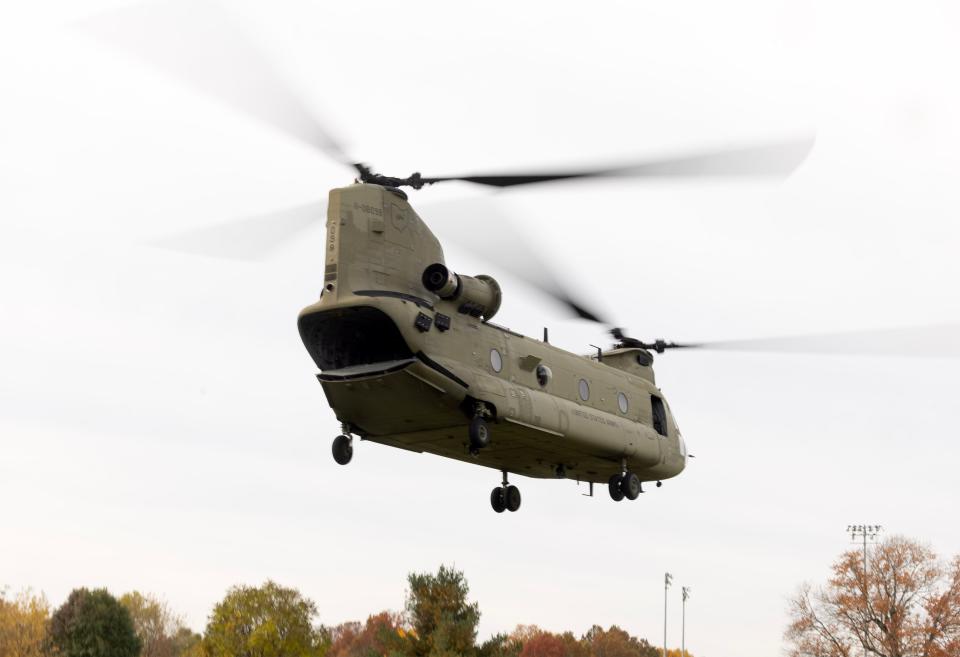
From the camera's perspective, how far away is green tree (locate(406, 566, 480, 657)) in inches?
2153

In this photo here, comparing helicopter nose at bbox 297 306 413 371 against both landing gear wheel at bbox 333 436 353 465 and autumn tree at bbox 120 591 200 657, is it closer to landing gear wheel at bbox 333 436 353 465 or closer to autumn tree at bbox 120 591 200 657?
landing gear wheel at bbox 333 436 353 465

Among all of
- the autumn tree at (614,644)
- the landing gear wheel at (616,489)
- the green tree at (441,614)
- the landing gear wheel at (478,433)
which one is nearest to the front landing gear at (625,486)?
the landing gear wheel at (616,489)

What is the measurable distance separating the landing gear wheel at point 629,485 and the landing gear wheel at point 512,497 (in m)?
2.59

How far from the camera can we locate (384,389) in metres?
24.0

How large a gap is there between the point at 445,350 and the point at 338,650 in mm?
112686

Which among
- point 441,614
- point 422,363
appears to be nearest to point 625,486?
point 422,363

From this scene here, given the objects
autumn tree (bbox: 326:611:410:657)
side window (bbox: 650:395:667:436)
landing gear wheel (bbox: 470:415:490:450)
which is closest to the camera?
landing gear wheel (bbox: 470:415:490:450)

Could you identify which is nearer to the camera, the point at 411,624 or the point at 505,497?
the point at 505,497

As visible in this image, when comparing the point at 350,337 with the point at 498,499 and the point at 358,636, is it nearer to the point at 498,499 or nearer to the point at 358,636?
the point at 498,499

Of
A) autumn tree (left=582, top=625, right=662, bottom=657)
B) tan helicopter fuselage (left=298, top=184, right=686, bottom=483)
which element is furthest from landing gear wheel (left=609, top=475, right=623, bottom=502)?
autumn tree (left=582, top=625, right=662, bottom=657)


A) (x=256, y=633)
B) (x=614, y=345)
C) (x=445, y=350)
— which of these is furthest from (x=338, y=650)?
(x=445, y=350)

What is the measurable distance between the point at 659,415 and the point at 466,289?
8762 mm

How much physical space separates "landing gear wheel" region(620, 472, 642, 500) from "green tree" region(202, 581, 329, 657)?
42072mm

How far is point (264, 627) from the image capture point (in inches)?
2685
